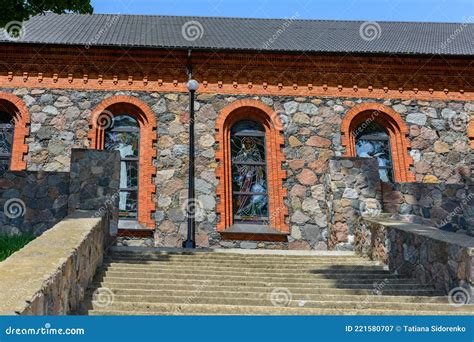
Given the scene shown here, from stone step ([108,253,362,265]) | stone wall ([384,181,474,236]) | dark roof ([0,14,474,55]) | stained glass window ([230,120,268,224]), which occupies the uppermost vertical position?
dark roof ([0,14,474,55])

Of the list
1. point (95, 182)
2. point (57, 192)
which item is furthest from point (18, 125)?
point (95, 182)

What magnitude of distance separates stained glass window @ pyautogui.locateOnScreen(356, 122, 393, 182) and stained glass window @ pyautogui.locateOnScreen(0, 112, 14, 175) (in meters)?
9.26

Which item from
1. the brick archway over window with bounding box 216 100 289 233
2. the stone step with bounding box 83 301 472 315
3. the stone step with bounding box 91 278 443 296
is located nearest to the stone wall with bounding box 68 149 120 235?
the stone step with bounding box 91 278 443 296

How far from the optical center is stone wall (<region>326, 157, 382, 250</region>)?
9.45 meters

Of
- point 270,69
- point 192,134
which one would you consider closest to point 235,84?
point 270,69

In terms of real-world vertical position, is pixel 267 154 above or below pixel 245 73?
below

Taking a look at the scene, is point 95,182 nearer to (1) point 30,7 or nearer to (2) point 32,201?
(2) point 32,201

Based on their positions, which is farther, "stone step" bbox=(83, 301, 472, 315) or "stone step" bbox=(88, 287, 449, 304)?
"stone step" bbox=(88, 287, 449, 304)

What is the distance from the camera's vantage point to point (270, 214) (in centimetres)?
1130

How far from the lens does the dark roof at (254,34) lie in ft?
Answer: 41.4

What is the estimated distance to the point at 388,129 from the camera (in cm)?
1238

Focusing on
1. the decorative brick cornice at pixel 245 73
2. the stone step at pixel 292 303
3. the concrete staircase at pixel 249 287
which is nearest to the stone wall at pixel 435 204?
the concrete staircase at pixel 249 287

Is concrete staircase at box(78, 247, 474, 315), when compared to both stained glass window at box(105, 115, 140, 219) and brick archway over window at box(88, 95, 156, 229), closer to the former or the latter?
brick archway over window at box(88, 95, 156, 229)

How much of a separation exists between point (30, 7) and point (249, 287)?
6.49m
